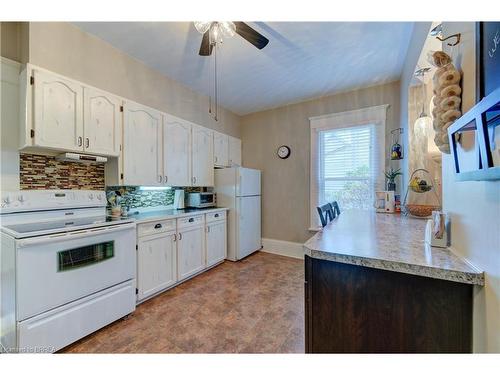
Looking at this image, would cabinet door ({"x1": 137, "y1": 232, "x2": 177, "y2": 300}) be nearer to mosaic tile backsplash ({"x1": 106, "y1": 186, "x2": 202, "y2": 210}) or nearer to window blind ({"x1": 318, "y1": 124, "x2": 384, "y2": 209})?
mosaic tile backsplash ({"x1": 106, "y1": 186, "x2": 202, "y2": 210})

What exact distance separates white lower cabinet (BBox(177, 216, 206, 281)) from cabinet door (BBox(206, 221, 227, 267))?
12 centimetres

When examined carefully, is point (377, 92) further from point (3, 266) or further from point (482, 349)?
point (3, 266)

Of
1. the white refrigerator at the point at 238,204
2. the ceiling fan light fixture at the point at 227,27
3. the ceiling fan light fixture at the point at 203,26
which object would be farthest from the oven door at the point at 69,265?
the ceiling fan light fixture at the point at 227,27

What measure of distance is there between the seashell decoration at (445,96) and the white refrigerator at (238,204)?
2.73 meters

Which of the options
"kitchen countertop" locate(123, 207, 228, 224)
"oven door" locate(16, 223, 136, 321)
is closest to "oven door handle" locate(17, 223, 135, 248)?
"oven door" locate(16, 223, 136, 321)

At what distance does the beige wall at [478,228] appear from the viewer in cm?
63

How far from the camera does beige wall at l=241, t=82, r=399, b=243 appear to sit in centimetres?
369

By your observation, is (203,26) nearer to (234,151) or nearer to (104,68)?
(104,68)

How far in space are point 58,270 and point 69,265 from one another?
0.07 m

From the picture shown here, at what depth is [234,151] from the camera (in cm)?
417

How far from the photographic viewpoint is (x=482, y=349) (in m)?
0.72

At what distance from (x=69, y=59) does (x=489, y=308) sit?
329cm

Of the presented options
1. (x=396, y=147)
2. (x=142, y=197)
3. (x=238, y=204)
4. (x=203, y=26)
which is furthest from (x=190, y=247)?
(x=396, y=147)

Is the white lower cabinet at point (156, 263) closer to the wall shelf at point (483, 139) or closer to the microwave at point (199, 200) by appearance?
the microwave at point (199, 200)
